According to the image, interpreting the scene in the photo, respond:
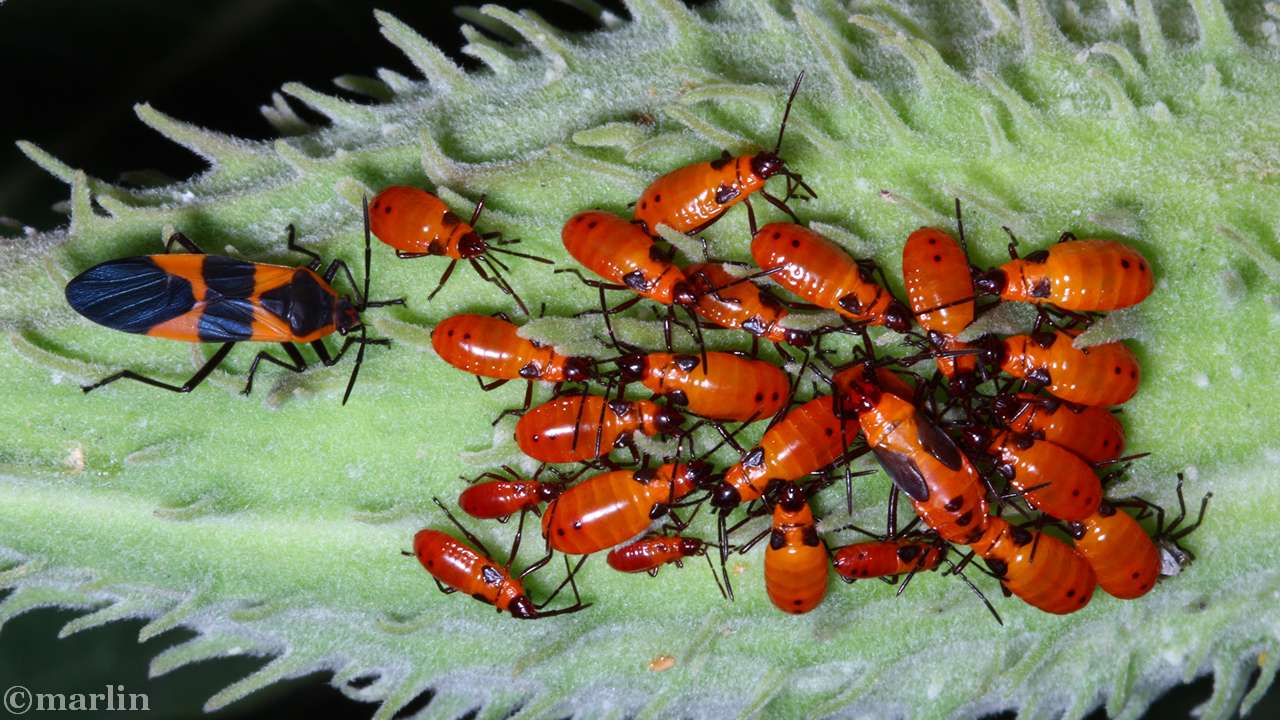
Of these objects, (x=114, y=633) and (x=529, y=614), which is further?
(x=114, y=633)

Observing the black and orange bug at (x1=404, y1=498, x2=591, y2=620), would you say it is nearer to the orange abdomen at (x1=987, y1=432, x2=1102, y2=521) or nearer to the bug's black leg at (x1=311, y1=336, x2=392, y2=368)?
the bug's black leg at (x1=311, y1=336, x2=392, y2=368)

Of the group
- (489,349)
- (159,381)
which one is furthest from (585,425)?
(159,381)

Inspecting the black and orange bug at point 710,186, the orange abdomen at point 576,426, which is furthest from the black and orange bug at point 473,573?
the black and orange bug at point 710,186

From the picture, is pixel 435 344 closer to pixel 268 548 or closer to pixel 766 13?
pixel 268 548

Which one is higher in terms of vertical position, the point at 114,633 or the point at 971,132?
the point at 971,132

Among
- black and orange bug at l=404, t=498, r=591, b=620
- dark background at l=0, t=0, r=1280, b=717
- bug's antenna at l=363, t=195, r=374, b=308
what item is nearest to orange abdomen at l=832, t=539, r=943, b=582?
black and orange bug at l=404, t=498, r=591, b=620

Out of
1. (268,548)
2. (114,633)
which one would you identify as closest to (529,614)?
(268,548)
